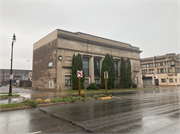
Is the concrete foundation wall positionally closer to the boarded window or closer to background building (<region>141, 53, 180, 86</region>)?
the boarded window

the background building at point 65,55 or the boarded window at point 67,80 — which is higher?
the background building at point 65,55

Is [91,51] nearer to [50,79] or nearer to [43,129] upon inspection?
[50,79]

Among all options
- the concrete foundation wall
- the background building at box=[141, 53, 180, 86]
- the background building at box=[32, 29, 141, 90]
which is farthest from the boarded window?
the background building at box=[141, 53, 180, 86]

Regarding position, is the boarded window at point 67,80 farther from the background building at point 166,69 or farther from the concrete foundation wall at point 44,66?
the background building at point 166,69

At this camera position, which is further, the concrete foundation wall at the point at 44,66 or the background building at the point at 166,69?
the background building at the point at 166,69

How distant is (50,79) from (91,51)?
44.2 ft

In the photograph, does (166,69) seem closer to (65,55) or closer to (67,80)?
(67,80)

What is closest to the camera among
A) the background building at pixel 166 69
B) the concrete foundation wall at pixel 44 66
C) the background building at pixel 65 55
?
the background building at pixel 65 55

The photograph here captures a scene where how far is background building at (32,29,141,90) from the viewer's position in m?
31.9

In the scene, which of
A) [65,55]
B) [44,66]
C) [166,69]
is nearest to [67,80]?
[65,55]

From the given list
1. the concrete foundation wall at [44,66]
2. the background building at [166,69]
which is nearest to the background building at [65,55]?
the concrete foundation wall at [44,66]

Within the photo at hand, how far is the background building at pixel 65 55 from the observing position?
1256 inches

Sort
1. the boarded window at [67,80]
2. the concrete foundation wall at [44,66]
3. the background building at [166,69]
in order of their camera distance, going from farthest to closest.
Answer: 1. the background building at [166,69]
2. the boarded window at [67,80]
3. the concrete foundation wall at [44,66]

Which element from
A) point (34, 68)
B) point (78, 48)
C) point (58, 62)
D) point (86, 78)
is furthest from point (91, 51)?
point (34, 68)
